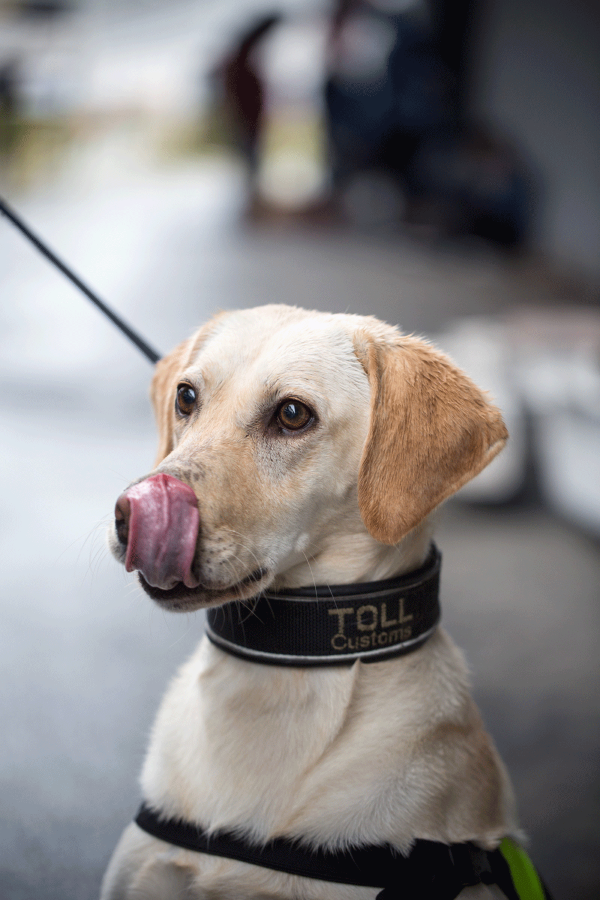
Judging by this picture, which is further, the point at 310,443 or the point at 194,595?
the point at 310,443

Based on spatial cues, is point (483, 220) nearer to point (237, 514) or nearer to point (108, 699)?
point (108, 699)

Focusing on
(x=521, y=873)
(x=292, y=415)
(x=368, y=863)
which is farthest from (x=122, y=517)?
(x=521, y=873)

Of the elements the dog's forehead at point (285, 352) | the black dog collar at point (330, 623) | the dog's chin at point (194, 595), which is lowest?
the black dog collar at point (330, 623)

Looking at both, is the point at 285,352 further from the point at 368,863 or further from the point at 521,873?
the point at 521,873

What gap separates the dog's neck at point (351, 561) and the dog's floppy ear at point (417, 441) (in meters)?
0.07

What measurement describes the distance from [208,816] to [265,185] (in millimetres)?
12868

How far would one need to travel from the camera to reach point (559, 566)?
3312 mm

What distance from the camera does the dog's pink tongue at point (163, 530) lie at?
36.6 inches

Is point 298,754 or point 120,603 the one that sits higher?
point 298,754

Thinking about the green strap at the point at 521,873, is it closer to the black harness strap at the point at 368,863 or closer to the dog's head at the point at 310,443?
the black harness strap at the point at 368,863

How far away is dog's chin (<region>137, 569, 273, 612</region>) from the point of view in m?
1.01

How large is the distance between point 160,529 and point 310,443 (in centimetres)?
30

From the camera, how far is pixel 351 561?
117 centimetres

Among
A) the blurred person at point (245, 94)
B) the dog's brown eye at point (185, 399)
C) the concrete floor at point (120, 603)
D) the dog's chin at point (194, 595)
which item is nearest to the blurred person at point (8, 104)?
the blurred person at point (245, 94)
